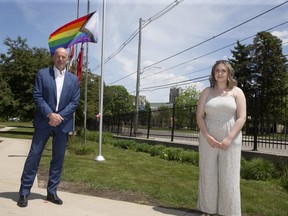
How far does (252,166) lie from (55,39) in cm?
647

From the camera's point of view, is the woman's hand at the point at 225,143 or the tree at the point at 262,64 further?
the tree at the point at 262,64

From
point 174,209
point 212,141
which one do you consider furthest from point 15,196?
point 212,141

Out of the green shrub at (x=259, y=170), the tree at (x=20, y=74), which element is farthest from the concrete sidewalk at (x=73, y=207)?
the tree at (x=20, y=74)

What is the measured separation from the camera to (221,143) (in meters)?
4.02

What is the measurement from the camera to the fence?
32.1 ft

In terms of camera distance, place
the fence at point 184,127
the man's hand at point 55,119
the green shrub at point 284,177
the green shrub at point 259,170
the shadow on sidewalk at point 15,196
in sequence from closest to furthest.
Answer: the man's hand at point 55,119, the shadow on sidewalk at point 15,196, the green shrub at point 284,177, the green shrub at point 259,170, the fence at point 184,127

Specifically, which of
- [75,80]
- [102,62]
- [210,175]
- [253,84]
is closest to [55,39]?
[102,62]

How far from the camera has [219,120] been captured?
4148mm

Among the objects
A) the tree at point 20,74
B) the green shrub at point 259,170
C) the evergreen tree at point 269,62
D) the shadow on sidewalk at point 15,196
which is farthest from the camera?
the evergreen tree at point 269,62

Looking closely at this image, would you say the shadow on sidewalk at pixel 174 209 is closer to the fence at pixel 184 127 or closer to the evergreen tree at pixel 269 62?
the fence at pixel 184 127

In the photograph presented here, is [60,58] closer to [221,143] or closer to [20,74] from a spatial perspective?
[221,143]

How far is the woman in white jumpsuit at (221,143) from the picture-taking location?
13.4 feet

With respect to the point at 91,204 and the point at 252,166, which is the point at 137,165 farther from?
the point at 91,204

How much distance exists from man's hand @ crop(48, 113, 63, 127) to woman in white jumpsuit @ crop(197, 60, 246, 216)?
64.1 inches
